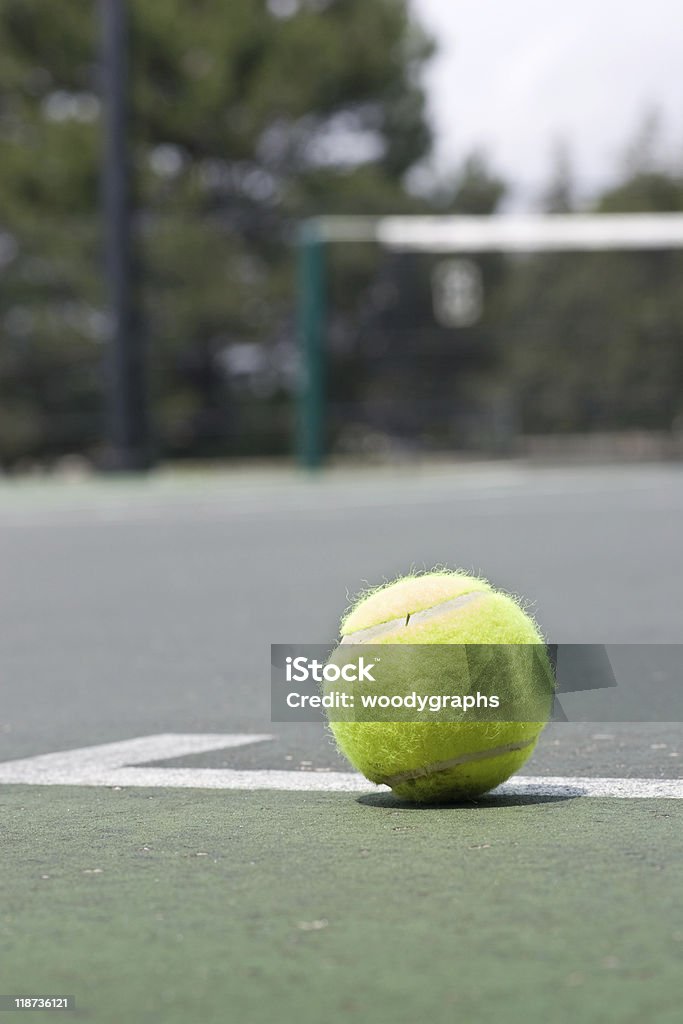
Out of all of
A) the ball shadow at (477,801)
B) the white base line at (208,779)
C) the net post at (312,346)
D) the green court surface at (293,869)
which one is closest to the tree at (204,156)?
the net post at (312,346)

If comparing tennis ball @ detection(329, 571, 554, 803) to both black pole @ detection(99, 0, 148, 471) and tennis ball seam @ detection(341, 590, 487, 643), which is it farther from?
black pole @ detection(99, 0, 148, 471)

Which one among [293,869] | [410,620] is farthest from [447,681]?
[293,869]

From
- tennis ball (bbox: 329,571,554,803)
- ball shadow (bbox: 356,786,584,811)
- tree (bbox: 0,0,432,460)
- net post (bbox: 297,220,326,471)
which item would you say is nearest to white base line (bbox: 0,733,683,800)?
ball shadow (bbox: 356,786,584,811)

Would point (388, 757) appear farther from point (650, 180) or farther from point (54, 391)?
point (650, 180)

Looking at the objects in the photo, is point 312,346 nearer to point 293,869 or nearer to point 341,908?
point 293,869

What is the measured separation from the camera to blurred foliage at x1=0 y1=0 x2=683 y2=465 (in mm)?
33219

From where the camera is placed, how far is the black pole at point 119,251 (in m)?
26.4

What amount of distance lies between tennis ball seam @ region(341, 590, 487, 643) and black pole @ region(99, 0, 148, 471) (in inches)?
871

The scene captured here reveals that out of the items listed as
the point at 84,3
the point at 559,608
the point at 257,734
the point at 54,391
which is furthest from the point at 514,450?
the point at 257,734

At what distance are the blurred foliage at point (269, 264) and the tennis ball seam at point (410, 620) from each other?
26.6 metres

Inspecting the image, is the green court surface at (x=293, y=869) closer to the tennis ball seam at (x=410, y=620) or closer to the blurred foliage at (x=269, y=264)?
the tennis ball seam at (x=410, y=620)

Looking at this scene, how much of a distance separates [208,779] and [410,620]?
0.89 meters

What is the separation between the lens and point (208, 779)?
5.45 meters

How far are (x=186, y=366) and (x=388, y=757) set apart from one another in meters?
31.2
